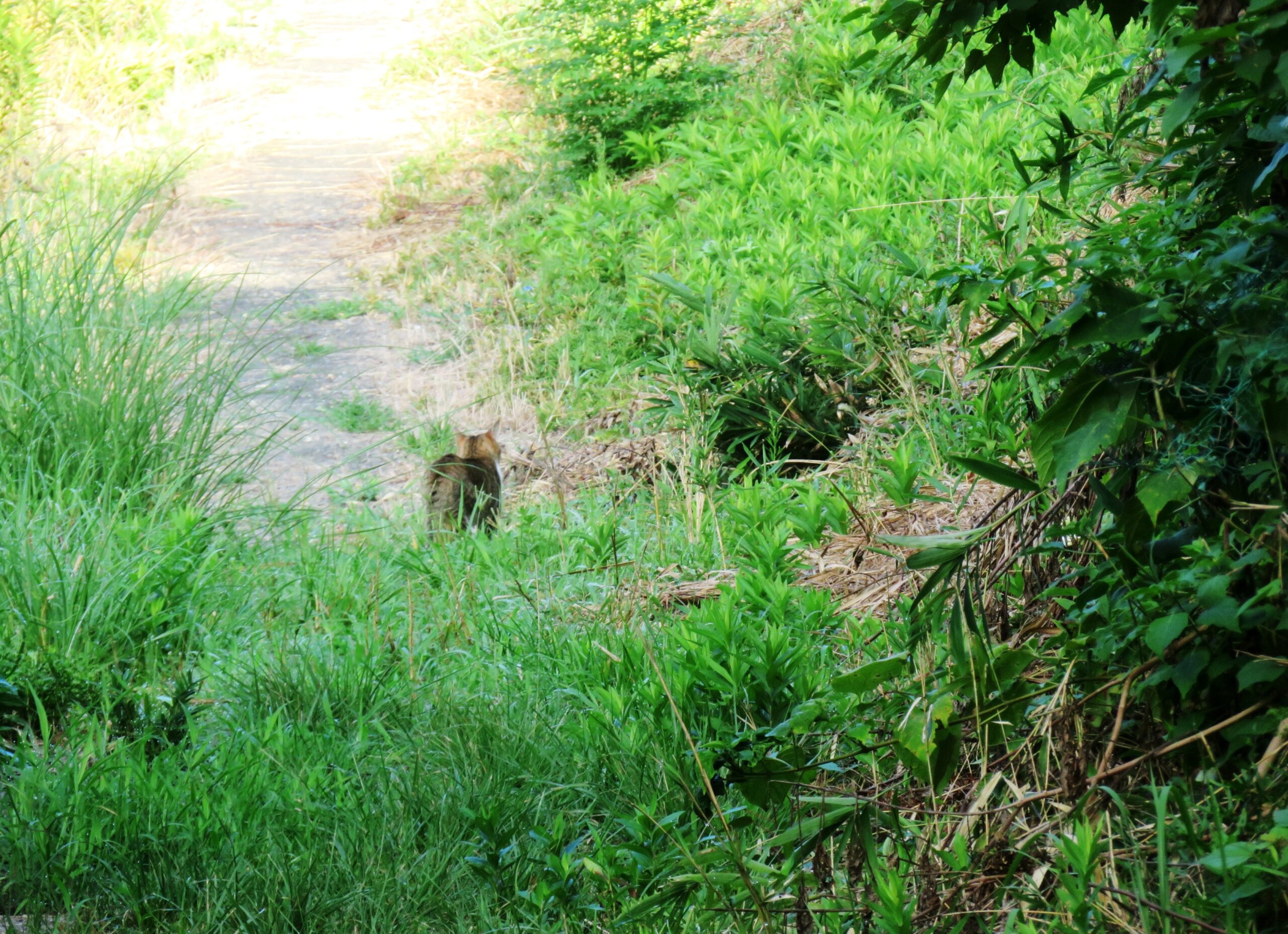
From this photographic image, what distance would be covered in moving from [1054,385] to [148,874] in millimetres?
2312

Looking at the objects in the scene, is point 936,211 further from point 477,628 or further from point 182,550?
point 182,550

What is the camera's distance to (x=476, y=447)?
510cm

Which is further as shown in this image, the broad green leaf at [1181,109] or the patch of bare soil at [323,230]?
the patch of bare soil at [323,230]

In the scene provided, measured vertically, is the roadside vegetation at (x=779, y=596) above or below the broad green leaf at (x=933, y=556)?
below

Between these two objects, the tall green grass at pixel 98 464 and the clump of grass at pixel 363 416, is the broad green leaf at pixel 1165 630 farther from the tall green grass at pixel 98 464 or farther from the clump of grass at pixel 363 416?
the clump of grass at pixel 363 416

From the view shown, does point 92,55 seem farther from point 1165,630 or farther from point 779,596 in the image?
point 1165,630

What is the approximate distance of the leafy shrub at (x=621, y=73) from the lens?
8734mm

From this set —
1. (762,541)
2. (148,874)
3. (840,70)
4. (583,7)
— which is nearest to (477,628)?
(762,541)

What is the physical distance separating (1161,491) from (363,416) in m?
5.29

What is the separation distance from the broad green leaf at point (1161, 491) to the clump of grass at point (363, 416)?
16.2 ft

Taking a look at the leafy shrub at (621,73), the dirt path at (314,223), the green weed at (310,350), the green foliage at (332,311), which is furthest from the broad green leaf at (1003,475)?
the leafy shrub at (621,73)

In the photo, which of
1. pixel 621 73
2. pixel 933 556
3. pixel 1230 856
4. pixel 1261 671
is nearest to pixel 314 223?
pixel 621 73

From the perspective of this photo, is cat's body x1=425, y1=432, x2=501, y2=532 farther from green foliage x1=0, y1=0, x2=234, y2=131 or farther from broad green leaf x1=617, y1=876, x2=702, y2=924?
green foliage x1=0, y1=0, x2=234, y2=131

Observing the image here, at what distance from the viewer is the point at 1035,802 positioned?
2.25 m
